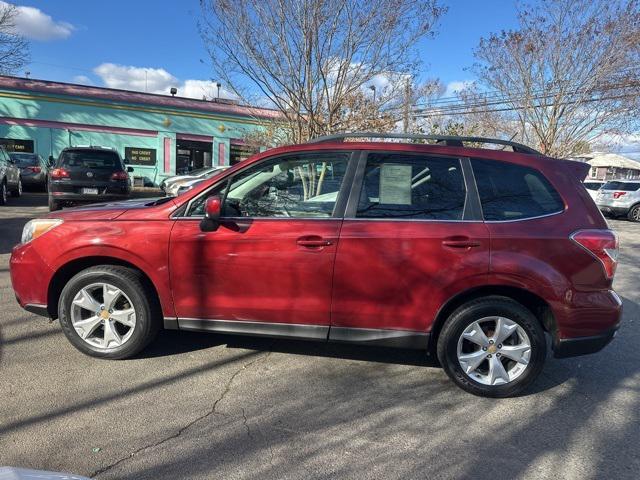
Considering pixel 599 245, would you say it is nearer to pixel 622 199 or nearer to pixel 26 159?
pixel 622 199

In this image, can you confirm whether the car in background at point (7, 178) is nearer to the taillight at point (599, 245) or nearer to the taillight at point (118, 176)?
the taillight at point (118, 176)

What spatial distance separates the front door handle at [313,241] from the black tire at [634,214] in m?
20.1

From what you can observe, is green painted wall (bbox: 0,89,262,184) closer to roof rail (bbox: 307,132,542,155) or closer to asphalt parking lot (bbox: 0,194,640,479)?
roof rail (bbox: 307,132,542,155)

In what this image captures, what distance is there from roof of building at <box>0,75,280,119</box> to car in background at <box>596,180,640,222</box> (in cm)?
1535

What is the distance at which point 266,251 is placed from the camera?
11.8 feet

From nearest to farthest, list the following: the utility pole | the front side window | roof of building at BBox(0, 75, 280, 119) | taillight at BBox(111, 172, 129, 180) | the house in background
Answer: the front side window
the utility pole
taillight at BBox(111, 172, 129, 180)
roof of building at BBox(0, 75, 280, 119)
the house in background

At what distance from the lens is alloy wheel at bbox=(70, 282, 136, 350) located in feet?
12.6

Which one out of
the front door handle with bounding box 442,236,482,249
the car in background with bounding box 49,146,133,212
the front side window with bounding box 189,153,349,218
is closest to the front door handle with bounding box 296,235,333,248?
the front side window with bounding box 189,153,349,218

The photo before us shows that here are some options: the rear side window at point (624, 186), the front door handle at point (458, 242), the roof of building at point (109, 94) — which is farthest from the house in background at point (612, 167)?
the front door handle at point (458, 242)

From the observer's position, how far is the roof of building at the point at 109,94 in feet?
70.9

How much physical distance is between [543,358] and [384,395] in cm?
119

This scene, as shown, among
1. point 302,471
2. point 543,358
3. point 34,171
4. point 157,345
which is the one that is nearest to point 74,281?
point 157,345

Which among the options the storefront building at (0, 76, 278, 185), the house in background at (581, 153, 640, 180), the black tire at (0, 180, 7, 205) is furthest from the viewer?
the house in background at (581, 153, 640, 180)

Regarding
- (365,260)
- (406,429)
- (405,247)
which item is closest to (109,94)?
(365,260)
